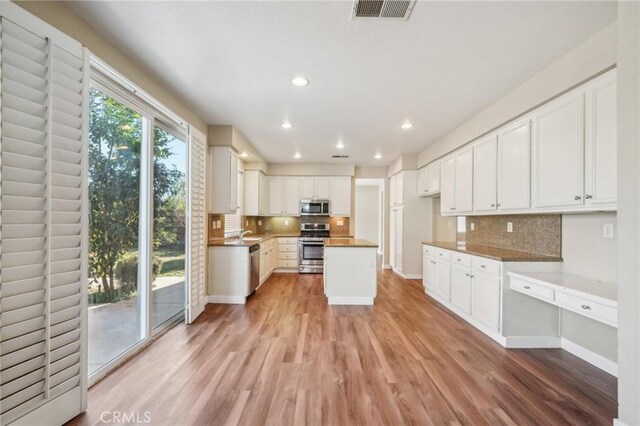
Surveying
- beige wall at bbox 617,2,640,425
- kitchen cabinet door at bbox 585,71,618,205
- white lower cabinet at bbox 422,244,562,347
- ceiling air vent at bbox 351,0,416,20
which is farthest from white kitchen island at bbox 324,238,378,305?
ceiling air vent at bbox 351,0,416,20

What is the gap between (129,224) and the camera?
261 cm

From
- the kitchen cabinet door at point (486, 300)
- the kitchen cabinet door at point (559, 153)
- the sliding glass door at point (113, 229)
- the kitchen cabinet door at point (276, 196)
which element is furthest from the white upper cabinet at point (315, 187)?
the kitchen cabinet door at point (559, 153)

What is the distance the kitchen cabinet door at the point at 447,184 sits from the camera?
14.5 ft

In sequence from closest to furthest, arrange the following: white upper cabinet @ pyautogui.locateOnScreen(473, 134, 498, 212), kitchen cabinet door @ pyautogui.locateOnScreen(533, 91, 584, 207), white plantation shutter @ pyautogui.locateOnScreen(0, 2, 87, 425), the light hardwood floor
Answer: white plantation shutter @ pyautogui.locateOnScreen(0, 2, 87, 425), the light hardwood floor, kitchen cabinet door @ pyautogui.locateOnScreen(533, 91, 584, 207), white upper cabinet @ pyautogui.locateOnScreen(473, 134, 498, 212)

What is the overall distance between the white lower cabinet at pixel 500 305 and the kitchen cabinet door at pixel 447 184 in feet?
3.44

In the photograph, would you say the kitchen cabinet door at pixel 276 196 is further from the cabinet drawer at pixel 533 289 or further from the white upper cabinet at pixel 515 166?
the cabinet drawer at pixel 533 289

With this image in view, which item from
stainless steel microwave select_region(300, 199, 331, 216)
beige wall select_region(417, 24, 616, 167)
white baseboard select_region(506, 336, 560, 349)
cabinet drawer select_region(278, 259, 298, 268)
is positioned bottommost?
white baseboard select_region(506, 336, 560, 349)

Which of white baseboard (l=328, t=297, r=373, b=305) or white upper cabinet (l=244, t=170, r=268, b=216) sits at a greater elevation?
white upper cabinet (l=244, t=170, r=268, b=216)

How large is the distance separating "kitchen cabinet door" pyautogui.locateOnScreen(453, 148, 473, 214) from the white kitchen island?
1452 millimetres

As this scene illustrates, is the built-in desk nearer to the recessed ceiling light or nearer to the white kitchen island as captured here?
the white kitchen island

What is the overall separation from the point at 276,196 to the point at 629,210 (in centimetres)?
606

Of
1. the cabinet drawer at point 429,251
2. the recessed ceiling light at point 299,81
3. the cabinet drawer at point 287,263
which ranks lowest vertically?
the cabinet drawer at point 287,263

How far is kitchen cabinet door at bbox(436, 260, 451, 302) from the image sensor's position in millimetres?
3947

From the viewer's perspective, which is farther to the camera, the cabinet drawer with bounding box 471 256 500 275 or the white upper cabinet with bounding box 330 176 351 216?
the white upper cabinet with bounding box 330 176 351 216
